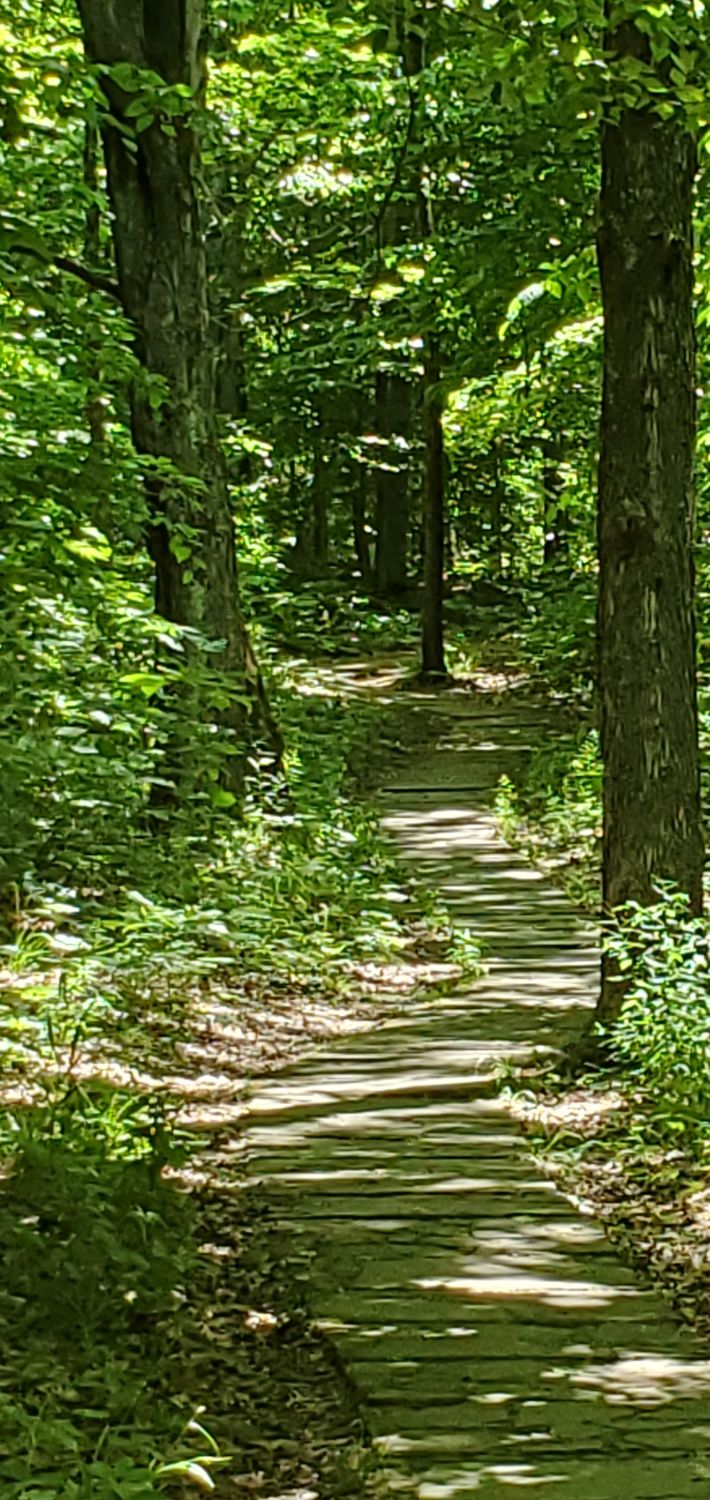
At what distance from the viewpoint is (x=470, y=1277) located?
488cm

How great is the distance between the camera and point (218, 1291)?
497cm

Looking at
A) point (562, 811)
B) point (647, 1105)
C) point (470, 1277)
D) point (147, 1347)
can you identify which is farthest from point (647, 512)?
point (562, 811)

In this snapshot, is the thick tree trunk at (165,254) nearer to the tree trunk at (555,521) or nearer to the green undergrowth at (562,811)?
the green undergrowth at (562,811)

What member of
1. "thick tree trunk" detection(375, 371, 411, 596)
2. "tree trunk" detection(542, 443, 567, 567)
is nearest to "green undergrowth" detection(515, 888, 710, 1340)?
"tree trunk" detection(542, 443, 567, 567)

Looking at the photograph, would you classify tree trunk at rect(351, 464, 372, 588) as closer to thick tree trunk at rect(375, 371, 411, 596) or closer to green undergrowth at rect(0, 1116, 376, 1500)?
thick tree trunk at rect(375, 371, 411, 596)

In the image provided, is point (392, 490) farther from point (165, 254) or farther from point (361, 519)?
point (165, 254)

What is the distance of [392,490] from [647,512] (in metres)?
18.1

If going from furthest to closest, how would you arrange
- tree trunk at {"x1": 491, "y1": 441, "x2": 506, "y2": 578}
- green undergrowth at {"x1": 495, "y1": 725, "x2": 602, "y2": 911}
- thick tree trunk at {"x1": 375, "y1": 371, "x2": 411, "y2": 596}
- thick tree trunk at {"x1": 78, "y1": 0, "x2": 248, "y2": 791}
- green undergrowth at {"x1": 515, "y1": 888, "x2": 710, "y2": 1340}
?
tree trunk at {"x1": 491, "y1": 441, "x2": 506, "y2": 578}, thick tree trunk at {"x1": 375, "y1": 371, "x2": 411, "y2": 596}, green undergrowth at {"x1": 495, "y1": 725, "x2": 602, "y2": 911}, thick tree trunk at {"x1": 78, "y1": 0, "x2": 248, "y2": 791}, green undergrowth at {"x1": 515, "y1": 888, "x2": 710, "y2": 1340}

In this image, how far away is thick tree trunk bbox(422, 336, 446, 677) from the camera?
18906 mm

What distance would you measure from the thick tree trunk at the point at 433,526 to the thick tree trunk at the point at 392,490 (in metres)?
3.88

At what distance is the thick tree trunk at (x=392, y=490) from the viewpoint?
23.9 meters

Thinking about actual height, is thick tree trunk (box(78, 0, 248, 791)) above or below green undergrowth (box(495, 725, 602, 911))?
above

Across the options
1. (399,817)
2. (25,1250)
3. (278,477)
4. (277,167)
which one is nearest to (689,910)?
(25,1250)

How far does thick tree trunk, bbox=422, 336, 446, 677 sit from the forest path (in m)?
11.0
